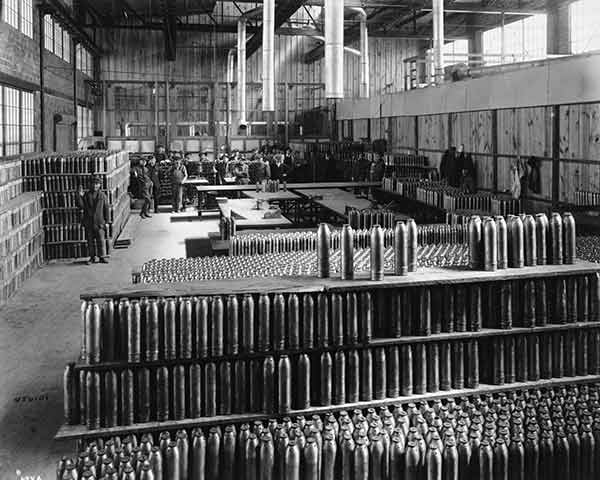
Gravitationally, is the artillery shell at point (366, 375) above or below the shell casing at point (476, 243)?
below

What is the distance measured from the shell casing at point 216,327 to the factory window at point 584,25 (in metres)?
19.1

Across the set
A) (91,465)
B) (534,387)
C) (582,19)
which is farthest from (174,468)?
(582,19)

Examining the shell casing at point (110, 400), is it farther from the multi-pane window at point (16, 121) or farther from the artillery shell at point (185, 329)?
the multi-pane window at point (16, 121)

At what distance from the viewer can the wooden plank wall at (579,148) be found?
1196cm

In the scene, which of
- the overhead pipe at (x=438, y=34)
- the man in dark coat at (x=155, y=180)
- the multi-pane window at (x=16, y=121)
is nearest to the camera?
the multi-pane window at (x=16, y=121)

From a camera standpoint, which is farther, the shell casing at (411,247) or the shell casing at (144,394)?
the shell casing at (411,247)

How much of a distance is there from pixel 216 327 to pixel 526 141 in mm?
11169

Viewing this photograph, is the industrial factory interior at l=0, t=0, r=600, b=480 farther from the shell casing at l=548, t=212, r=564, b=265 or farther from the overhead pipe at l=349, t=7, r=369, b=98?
the overhead pipe at l=349, t=7, r=369, b=98

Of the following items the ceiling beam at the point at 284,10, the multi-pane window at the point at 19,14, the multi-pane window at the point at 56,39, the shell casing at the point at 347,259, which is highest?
the ceiling beam at the point at 284,10

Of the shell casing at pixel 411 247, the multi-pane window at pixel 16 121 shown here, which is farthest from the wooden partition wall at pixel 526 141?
the multi-pane window at pixel 16 121

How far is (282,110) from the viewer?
115 feet

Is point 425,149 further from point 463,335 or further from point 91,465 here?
point 91,465

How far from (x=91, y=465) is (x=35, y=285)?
28.2 ft

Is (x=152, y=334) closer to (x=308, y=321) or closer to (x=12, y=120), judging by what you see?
(x=308, y=321)
